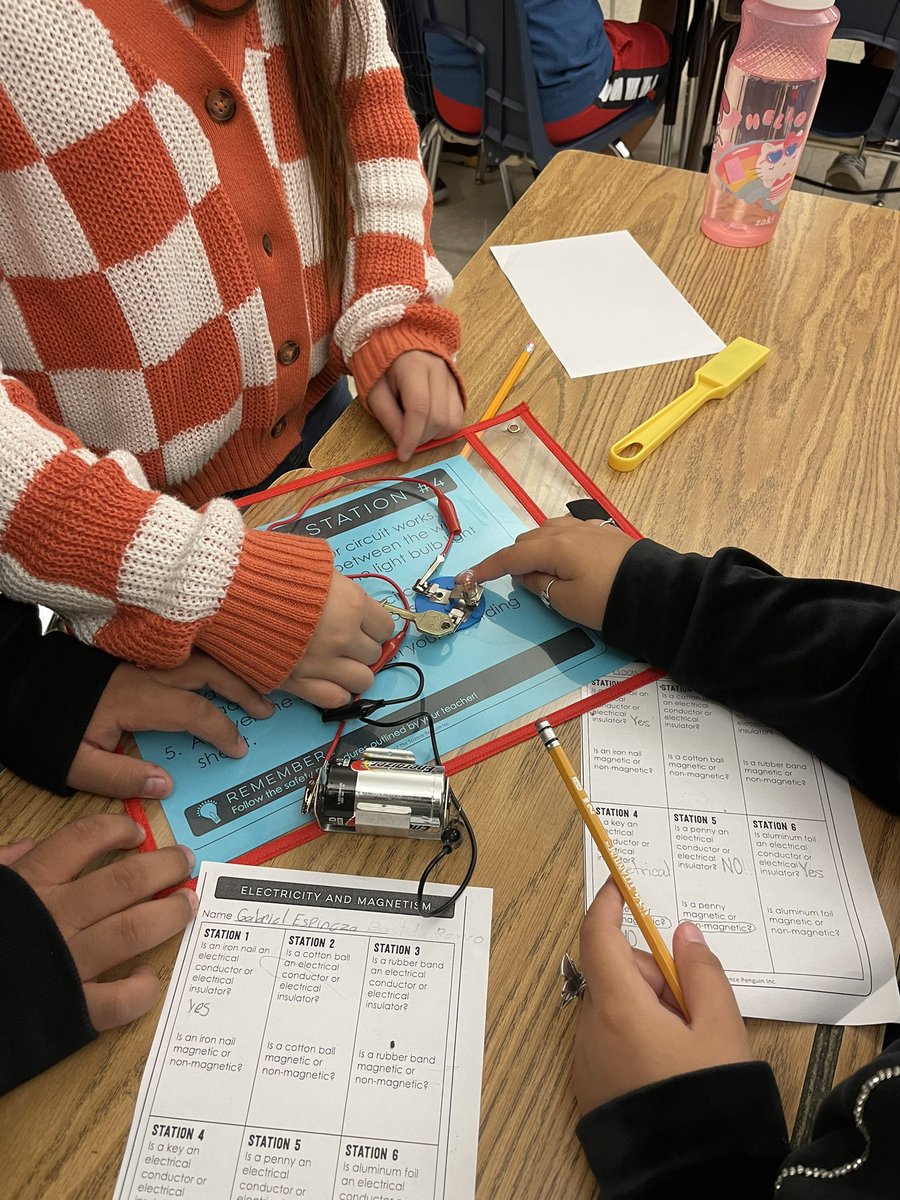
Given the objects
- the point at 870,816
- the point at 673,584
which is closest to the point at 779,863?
the point at 870,816

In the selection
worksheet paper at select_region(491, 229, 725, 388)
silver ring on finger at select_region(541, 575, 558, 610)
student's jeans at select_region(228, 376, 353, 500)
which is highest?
worksheet paper at select_region(491, 229, 725, 388)

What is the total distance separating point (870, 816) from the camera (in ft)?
1.86

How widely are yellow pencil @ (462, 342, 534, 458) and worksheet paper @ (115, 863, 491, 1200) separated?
0.44 meters

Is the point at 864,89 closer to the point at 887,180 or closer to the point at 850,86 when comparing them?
the point at 850,86

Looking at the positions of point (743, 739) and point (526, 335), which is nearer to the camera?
point (743, 739)

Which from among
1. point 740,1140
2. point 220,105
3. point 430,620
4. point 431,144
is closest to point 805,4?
point 220,105

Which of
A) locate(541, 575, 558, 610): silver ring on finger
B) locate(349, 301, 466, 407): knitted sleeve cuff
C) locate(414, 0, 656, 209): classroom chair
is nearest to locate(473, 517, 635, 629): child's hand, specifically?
locate(541, 575, 558, 610): silver ring on finger

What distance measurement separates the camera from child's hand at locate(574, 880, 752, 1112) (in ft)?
1.48

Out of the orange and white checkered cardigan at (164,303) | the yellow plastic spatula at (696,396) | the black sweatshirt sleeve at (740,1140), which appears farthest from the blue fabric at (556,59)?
the black sweatshirt sleeve at (740,1140)

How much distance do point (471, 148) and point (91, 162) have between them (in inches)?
89.3

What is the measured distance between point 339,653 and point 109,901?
218 mm

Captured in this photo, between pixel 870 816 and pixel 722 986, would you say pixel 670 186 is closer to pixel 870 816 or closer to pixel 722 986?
pixel 870 816

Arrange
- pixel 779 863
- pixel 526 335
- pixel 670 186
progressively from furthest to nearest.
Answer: pixel 670 186 < pixel 526 335 < pixel 779 863

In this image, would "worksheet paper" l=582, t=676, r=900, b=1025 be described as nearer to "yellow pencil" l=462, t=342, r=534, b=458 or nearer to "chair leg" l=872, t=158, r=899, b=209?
"yellow pencil" l=462, t=342, r=534, b=458
